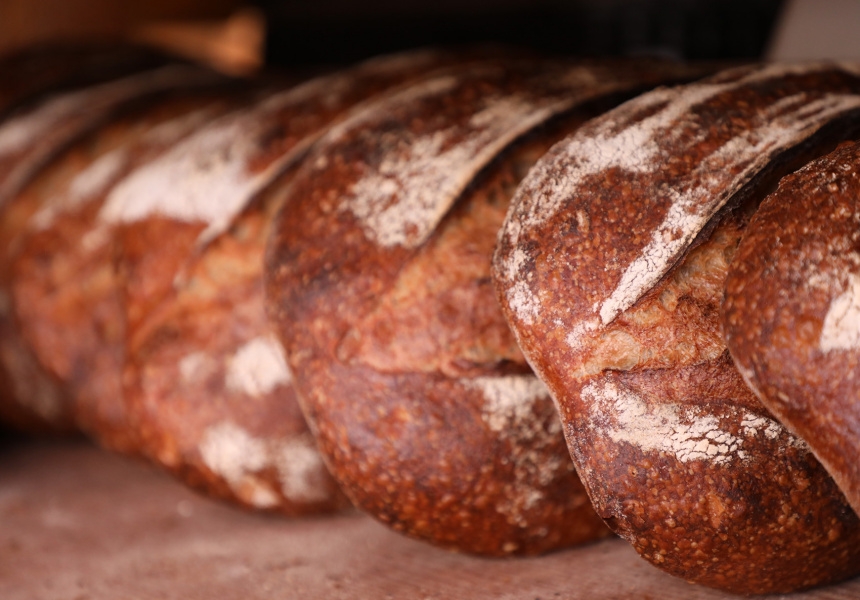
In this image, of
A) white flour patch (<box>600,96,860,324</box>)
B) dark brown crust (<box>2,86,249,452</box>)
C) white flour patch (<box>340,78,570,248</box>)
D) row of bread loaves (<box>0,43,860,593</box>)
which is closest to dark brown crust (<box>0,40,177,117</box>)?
dark brown crust (<box>2,86,249,452</box>)

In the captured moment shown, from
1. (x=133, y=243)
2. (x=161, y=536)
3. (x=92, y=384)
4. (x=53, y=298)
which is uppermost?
(x=133, y=243)

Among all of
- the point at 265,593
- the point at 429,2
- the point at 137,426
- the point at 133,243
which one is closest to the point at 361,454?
the point at 265,593

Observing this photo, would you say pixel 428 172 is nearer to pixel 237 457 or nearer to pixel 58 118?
pixel 237 457

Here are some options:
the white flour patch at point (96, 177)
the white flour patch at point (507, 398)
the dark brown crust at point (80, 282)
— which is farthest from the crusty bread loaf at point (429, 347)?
the white flour patch at point (96, 177)

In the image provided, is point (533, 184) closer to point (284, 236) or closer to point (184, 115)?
point (284, 236)

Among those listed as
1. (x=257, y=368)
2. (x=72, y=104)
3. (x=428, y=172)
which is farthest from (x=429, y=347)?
(x=72, y=104)

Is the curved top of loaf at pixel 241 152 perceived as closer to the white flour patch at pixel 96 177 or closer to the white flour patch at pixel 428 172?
the white flour patch at pixel 96 177
